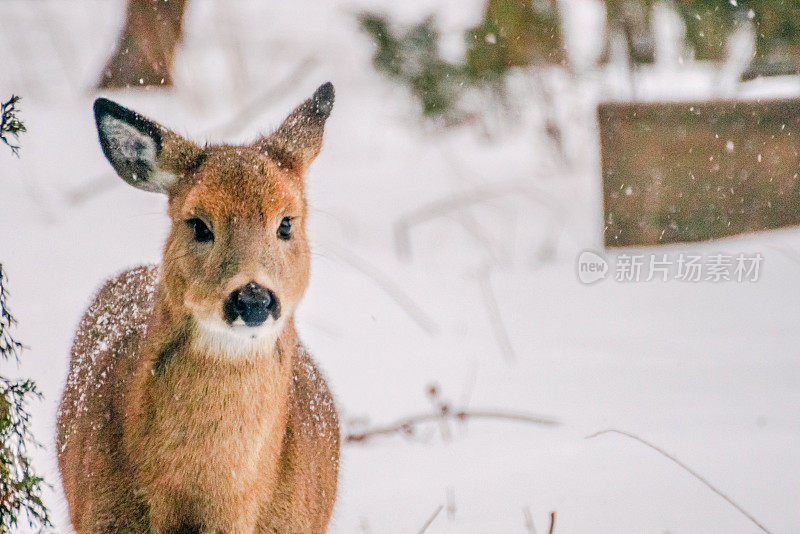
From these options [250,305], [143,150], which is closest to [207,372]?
[250,305]

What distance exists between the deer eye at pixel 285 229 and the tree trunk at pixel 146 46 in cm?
550

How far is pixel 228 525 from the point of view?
9.24 feet

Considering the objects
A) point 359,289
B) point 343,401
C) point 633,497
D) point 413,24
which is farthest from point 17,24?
point 633,497

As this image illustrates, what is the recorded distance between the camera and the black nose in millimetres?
2695

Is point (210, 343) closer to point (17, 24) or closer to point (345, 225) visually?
point (345, 225)

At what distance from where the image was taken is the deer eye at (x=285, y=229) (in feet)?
9.95

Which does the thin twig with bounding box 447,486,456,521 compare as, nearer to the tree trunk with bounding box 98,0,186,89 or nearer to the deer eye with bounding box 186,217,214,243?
the deer eye with bounding box 186,217,214,243

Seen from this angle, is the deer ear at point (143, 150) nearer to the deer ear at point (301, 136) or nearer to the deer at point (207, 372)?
the deer at point (207, 372)

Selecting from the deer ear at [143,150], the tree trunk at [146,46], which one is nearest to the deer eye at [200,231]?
the deer ear at [143,150]

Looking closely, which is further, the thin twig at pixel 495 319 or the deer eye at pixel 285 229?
the thin twig at pixel 495 319

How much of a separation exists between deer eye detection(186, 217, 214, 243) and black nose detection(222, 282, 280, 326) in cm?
25

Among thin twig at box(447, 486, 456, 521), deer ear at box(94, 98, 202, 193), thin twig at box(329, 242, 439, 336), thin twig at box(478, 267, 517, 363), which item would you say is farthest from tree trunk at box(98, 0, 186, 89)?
deer ear at box(94, 98, 202, 193)

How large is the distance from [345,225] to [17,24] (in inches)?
152

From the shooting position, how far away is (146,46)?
8102 millimetres
